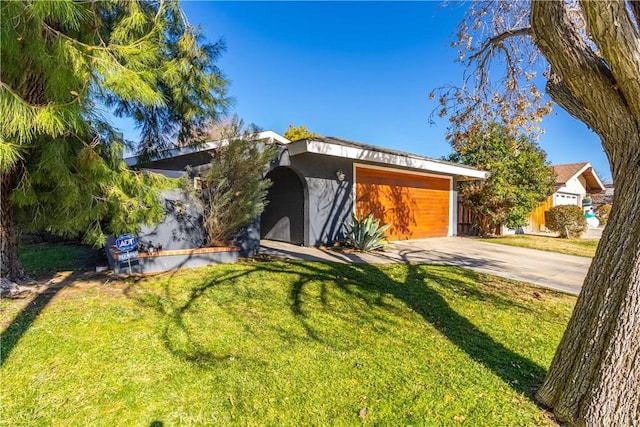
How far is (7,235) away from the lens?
5.05 meters

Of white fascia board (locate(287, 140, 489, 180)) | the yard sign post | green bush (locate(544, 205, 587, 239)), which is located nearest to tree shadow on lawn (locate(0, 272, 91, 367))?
the yard sign post

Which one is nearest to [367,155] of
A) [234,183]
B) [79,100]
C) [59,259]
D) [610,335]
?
[234,183]

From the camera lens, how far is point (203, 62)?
6625 millimetres

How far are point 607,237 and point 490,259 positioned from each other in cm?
674

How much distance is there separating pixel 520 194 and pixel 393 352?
13780 mm

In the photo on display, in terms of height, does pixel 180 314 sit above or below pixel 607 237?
below

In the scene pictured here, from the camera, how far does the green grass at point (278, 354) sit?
7.98ft

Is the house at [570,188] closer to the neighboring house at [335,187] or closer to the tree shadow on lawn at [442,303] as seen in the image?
the neighboring house at [335,187]

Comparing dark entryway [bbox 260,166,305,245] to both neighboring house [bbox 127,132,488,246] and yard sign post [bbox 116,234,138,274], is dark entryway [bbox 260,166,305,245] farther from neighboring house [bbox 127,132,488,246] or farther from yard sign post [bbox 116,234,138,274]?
yard sign post [bbox 116,234,138,274]

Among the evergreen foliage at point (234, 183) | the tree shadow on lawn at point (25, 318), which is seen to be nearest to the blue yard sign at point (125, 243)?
the tree shadow on lawn at point (25, 318)

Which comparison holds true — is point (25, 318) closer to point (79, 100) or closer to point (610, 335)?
point (79, 100)

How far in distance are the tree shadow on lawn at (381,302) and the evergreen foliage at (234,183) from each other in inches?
50.5

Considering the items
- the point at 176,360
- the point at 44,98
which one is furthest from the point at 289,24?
the point at 176,360

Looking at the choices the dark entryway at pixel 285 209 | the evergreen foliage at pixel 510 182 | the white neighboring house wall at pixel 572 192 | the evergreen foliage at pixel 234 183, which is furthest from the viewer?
the white neighboring house wall at pixel 572 192
